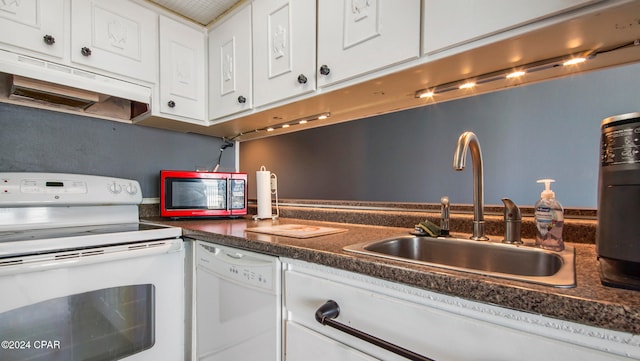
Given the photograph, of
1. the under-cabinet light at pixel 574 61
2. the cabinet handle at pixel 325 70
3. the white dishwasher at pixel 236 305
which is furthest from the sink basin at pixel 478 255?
the cabinet handle at pixel 325 70

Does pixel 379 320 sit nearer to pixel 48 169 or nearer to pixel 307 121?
pixel 307 121

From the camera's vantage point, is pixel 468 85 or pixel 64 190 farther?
pixel 64 190

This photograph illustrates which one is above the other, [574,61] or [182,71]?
[182,71]

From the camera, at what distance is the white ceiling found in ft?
5.24

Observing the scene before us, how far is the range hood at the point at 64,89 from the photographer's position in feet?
3.87

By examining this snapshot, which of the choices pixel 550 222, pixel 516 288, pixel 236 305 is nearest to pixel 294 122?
pixel 236 305

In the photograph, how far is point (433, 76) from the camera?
1063 millimetres

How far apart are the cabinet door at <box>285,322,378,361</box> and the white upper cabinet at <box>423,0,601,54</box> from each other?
0.91 metres

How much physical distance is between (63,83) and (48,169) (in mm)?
557

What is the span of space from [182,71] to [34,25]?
620 mm

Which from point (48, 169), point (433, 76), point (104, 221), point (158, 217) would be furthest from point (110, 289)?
point (433, 76)

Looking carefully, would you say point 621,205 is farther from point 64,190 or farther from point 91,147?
point 91,147

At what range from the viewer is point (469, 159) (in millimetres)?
1510

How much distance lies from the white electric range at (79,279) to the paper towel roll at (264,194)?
503mm
